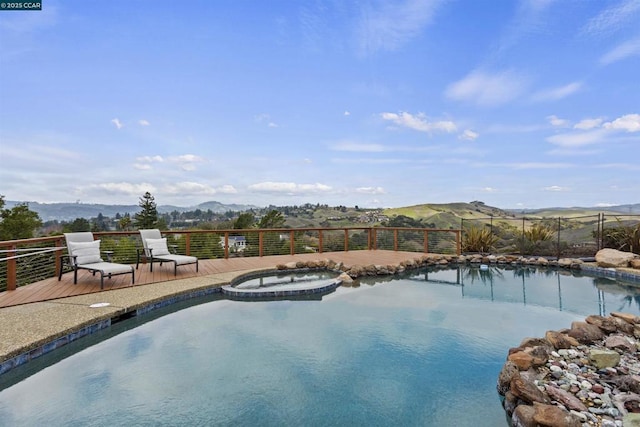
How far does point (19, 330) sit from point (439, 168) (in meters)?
15.3

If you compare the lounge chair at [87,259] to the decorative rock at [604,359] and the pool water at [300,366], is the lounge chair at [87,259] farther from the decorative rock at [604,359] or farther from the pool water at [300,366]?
the decorative rock at [604,359]

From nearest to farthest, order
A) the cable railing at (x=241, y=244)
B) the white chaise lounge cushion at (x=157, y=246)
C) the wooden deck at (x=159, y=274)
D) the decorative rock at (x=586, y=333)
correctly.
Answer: the decorative rock at (x=586, y=333) → the wooden deck at (x=159, y=274) → the cable railing at (x=241, y=244) → the white chaise lounge cushion at (x=157, y=246)

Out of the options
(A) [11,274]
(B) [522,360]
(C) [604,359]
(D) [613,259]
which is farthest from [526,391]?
(D) [613,259]

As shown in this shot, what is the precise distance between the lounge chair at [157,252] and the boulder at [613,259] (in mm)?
10907

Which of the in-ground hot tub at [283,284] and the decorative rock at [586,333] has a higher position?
the in-ground hot tub at [283,284]

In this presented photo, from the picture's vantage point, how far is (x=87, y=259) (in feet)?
21.5

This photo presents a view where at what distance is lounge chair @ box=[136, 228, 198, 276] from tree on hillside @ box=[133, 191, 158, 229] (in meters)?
17.3

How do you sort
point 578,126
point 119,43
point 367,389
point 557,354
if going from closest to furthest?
point 367,389
point 557,354
point 119,43
point 578,126

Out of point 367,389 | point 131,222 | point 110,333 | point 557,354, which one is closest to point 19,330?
point 110,333

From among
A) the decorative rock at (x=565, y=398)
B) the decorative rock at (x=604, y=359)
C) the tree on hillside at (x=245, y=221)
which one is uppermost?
the tree on hillside at (x=245, y=221)

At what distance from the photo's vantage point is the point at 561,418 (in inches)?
97.6

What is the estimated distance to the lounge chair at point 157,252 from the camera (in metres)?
7.57

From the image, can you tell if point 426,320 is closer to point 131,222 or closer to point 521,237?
point 521,237

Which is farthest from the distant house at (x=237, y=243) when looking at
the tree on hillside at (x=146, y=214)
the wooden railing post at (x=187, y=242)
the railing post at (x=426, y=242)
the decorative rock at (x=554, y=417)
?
the tree on hillside at (x=146, y=214)
